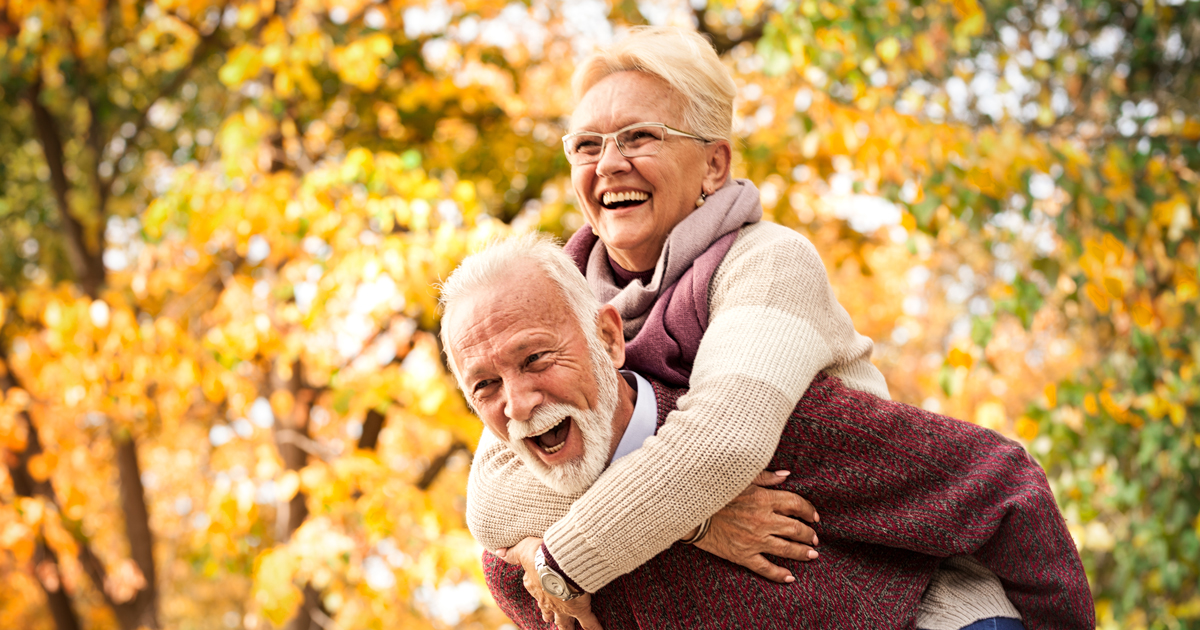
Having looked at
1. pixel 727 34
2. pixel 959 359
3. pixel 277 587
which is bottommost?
pixel 277 587

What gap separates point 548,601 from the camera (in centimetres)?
141

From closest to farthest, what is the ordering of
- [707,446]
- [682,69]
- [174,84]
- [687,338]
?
[707,446] → [687,338] → [682,69] → [174,84]

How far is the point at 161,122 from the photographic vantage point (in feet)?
25.3

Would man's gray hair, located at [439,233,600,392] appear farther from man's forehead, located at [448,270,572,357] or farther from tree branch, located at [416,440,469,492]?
tree branch, located at [416,440,469,492]

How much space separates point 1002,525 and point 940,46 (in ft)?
11.9

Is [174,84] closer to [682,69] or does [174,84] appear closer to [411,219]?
[411,219]

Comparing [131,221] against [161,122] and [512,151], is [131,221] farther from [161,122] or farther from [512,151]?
[512,151]

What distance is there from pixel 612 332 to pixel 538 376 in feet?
0.57

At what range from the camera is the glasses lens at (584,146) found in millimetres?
1619

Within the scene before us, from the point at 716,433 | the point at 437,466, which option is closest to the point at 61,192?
the point at 437,466

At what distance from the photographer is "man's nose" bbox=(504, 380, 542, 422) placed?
134 centimetres

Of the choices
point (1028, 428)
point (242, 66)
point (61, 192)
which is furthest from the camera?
point (61, 192)

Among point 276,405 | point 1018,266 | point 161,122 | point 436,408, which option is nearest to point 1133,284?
point 1018,266

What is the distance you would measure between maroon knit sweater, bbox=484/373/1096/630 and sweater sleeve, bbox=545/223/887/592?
11cm
